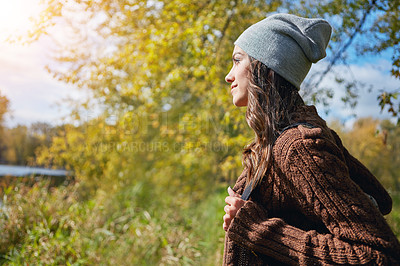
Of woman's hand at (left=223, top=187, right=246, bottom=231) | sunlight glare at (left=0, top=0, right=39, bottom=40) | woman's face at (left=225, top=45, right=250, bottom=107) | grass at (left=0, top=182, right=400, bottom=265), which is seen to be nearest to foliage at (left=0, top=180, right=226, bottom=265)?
grass at (left=0, top=182, right=400, bottom=265)

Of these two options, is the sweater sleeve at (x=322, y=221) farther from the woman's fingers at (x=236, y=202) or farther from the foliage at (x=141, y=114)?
the foliage at (x=141, y=114)

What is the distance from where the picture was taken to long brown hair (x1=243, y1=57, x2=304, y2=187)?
4.05ft

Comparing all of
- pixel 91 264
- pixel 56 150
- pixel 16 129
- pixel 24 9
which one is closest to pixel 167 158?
pixel 56 150

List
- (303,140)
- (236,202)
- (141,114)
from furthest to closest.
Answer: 1. (141,114)
2. (236,202)
3. (303,140)

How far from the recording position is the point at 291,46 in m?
1.37

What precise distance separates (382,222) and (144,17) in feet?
15.1

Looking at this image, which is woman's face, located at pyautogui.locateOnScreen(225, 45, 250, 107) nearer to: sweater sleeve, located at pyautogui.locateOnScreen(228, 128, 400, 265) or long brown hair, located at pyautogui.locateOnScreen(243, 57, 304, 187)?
long brown hair, located at pyautogui.locateOnScreen(243, 57, 304, 187)

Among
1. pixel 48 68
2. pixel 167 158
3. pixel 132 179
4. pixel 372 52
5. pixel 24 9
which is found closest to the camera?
pixel 24 9

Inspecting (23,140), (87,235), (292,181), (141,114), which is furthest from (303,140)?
(23,140)

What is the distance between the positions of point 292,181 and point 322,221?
0.53 feet

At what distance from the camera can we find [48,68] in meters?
4.79

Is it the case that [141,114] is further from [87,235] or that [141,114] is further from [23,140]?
[23,140]

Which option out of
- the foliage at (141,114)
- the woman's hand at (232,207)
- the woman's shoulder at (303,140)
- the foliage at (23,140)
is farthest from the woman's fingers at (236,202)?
the foliage at (23,140)

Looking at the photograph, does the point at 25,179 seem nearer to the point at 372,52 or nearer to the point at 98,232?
the point at 98,232
